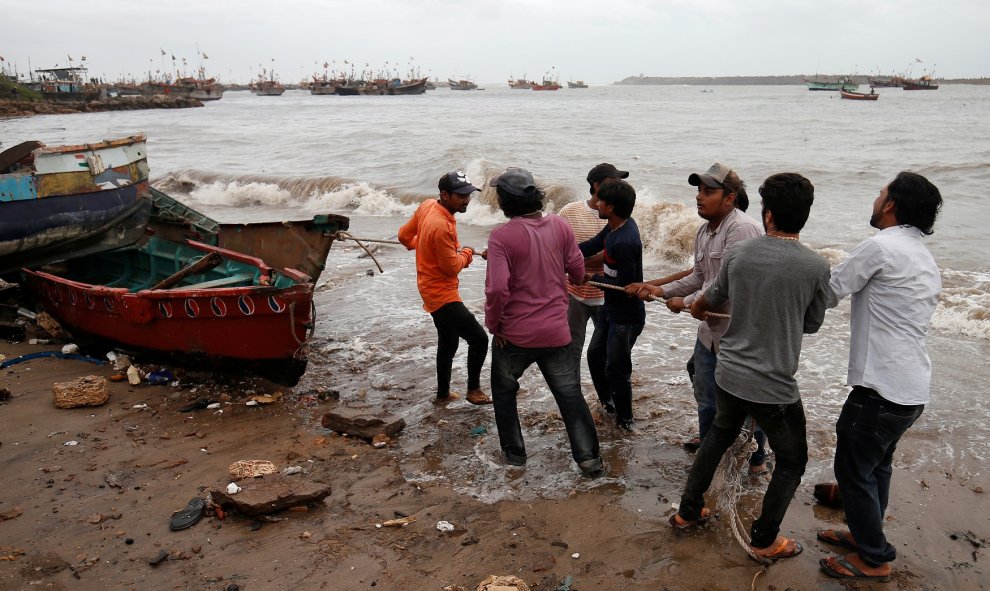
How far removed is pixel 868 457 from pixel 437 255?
2.81 meters

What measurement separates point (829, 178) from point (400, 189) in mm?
11373

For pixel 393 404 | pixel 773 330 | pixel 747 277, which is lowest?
pixel 393 404

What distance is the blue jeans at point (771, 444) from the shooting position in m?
3.03

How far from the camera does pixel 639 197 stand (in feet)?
50.8

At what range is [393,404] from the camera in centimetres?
560

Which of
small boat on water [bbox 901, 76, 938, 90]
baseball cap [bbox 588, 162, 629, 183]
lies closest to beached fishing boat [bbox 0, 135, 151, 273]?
baseball cap [bbox 588, 162, 629, 183]

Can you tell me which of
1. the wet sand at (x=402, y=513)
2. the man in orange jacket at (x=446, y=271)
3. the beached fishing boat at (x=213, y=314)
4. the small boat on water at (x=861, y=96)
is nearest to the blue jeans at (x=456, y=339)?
the man in orange jacket at (x=446, y=271)

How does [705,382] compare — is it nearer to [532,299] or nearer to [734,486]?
[734,486]

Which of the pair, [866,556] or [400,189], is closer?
[866,556]

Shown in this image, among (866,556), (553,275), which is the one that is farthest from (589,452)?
(866,556)

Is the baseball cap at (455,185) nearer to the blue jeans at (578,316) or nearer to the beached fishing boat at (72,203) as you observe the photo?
the blue jeans at (578,316)

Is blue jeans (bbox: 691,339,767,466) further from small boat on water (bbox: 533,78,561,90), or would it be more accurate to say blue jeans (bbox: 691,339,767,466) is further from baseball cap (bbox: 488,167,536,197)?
small boat on water (bbox: 533,78,561,90)

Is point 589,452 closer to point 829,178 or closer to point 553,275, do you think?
point 553,275

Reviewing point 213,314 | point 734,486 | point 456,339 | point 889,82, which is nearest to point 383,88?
point 889,82
